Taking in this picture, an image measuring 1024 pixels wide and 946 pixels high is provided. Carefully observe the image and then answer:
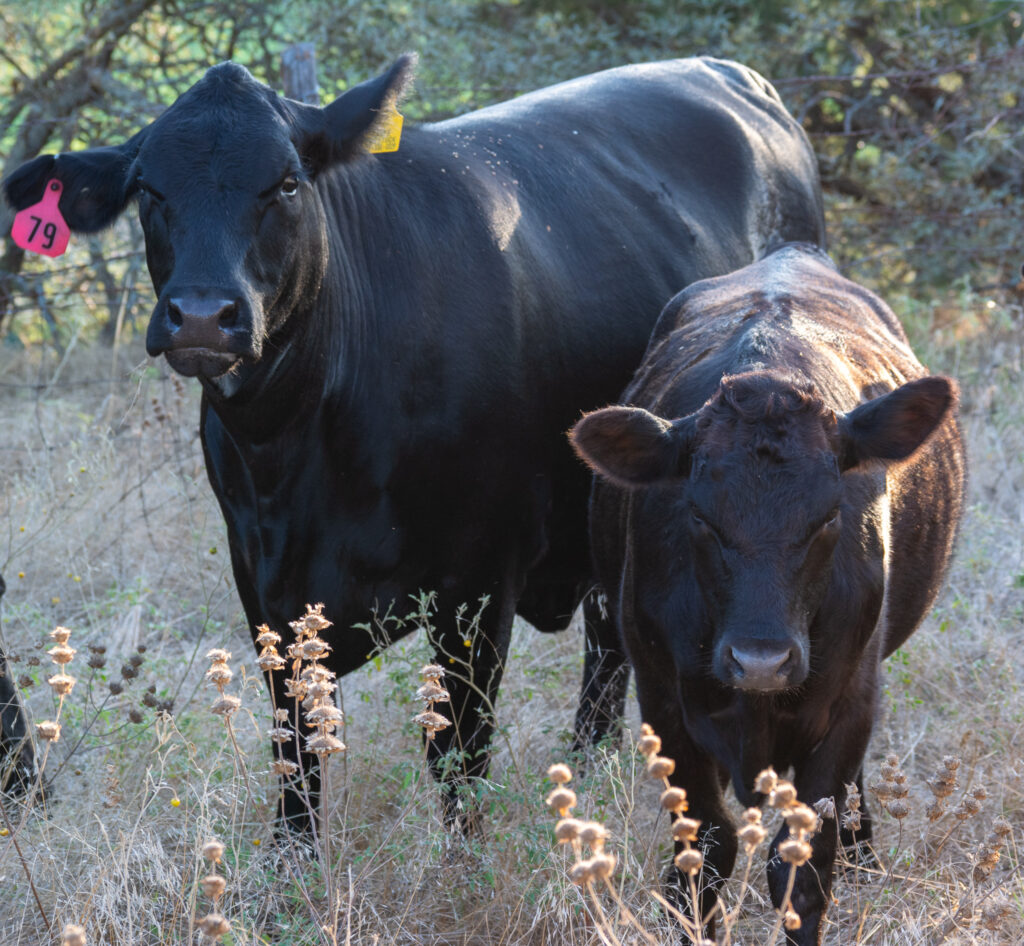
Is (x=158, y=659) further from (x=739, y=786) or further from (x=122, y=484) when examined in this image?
(x=739, y=786)

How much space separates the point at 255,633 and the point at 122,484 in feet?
8.56

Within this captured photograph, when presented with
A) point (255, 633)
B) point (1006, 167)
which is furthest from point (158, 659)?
point (1006, 167)

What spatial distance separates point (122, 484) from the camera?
21.1ft

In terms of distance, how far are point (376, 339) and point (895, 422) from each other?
154 cm

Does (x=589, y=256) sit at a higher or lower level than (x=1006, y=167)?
higher

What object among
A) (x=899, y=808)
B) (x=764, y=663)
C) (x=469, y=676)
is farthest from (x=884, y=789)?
(x=469, y=676)

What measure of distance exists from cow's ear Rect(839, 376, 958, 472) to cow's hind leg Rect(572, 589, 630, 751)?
1.77 m

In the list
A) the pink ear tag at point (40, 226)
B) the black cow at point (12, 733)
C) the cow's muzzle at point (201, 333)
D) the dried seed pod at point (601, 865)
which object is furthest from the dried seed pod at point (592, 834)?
the pink ear tag at point (40, 226)

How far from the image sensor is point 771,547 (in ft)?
8.87

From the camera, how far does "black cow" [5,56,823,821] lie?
334cm

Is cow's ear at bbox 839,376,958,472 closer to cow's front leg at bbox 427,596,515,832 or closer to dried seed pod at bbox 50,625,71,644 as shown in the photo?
cow's front leg at bbox 427,596,515,832

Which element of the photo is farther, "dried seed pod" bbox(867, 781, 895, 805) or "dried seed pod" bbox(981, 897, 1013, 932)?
"dried seed pod" bbox(867, 781, 895, 805)

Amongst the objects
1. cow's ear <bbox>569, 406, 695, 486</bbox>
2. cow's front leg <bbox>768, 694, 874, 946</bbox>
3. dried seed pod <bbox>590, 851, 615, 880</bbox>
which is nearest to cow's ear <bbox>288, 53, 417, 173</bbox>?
cow's ear <bbox>569, 406, 695, 486</bbox>

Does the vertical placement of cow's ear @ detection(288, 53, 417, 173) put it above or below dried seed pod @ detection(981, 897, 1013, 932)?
above
